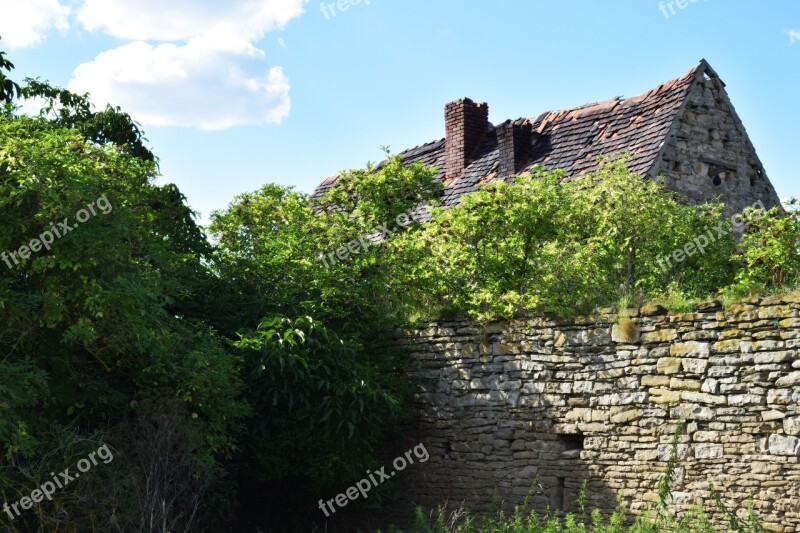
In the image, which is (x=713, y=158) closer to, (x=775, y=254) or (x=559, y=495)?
(x=775, y=254)

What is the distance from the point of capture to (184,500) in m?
9.28

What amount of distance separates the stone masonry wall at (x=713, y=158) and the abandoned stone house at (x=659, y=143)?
0.05 feet

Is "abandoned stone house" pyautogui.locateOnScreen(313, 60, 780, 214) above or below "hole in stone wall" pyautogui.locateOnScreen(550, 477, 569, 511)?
above

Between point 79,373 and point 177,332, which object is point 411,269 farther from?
point 79,373

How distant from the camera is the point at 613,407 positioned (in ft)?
35.1

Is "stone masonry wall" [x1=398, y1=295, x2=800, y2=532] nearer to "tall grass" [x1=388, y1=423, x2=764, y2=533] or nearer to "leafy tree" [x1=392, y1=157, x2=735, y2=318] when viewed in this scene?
"tall grass" [x1=388, y1=423, x2=764, y2=533]

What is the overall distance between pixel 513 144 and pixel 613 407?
826cm

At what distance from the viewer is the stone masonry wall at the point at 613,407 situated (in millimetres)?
9594

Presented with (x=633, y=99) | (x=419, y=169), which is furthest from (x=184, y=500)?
(x=633, y=99)

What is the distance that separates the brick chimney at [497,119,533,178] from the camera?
1803cm

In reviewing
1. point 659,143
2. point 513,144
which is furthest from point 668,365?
point 513,144

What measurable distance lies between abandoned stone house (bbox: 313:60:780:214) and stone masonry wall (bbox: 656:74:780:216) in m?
0.02

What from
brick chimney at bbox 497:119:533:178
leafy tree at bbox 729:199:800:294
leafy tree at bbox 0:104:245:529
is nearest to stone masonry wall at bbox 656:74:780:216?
brick chimney at bbox 497:119:533:178

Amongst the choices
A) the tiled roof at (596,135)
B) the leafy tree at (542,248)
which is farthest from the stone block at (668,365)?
the tiled roof at (596,135)
